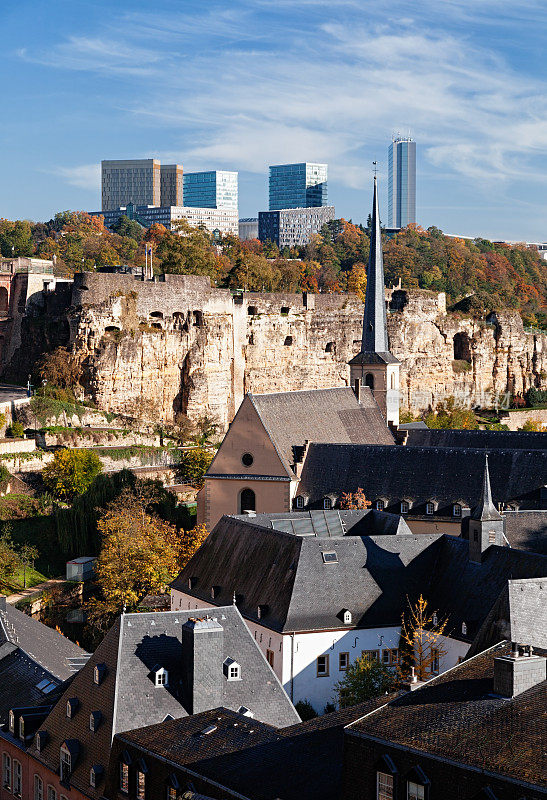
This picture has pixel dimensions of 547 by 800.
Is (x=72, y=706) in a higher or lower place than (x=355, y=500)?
lower

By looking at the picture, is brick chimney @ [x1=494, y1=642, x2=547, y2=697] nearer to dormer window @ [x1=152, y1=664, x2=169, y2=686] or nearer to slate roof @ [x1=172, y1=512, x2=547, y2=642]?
dormer window @ [x1=152, y1=664, x2=169, y2=686]

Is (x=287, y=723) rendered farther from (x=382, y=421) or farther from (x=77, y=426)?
(x=77, y=426)

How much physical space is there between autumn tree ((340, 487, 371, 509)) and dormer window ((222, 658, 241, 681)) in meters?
19.4

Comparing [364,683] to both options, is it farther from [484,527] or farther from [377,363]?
[377,363]

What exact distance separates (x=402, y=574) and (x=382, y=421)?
63.0 feet

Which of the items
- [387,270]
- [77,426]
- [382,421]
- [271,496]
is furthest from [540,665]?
[387,270]

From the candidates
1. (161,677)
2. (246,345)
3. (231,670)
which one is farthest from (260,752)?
(246,345)

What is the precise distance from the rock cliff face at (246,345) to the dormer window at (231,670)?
4244cm

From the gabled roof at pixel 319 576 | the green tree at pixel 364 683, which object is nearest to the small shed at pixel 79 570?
the gabled roof at pixel 319 576

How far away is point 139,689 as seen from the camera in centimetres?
3012

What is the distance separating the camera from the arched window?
54694 millimetres

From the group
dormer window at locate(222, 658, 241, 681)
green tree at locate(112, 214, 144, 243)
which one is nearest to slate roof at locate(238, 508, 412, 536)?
dormer window at locate(222, 658, 241, 681)

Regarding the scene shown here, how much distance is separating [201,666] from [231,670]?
1296 millimetres

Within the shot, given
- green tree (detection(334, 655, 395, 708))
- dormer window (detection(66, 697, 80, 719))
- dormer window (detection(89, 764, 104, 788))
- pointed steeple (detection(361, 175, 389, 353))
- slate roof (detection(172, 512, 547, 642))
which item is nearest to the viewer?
dormer window (detection(89, 764, 104, 788))
